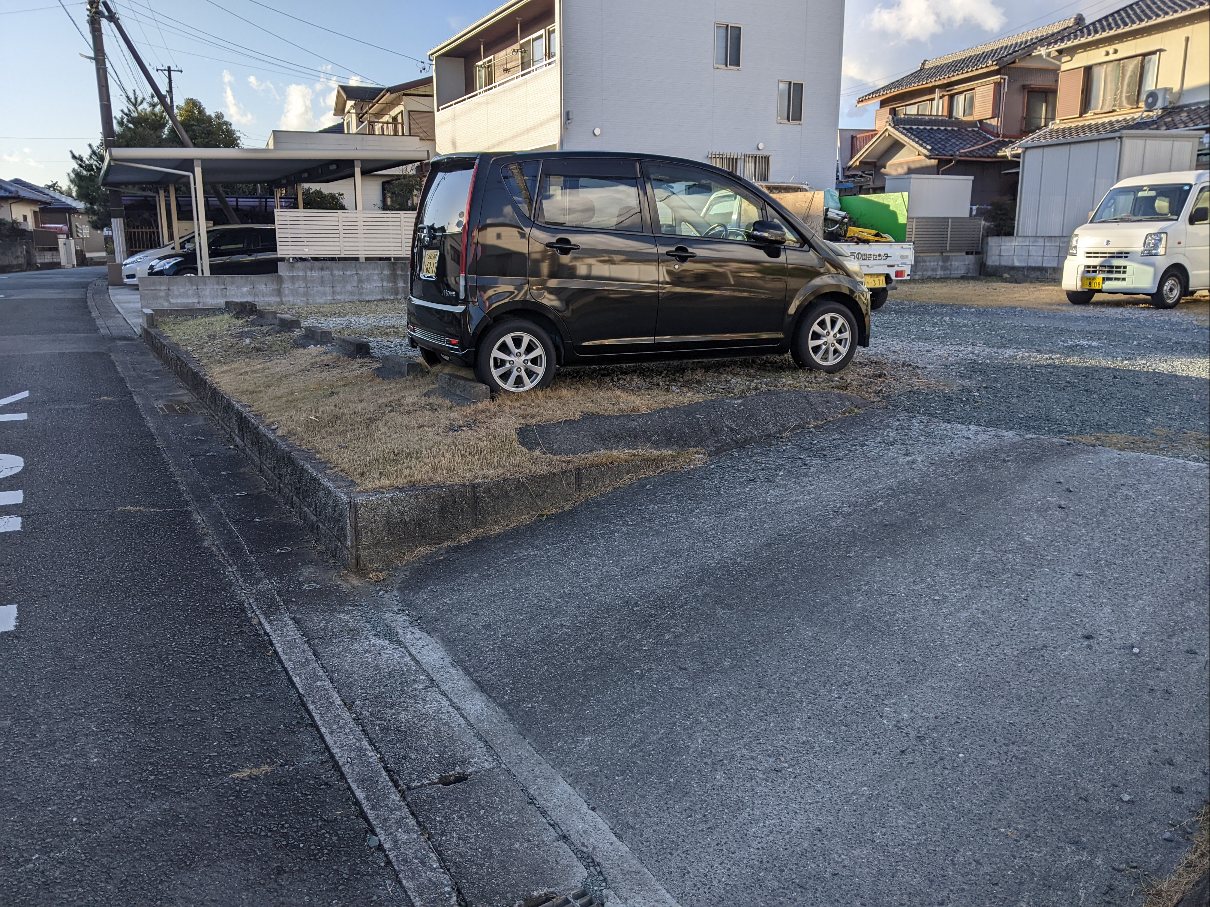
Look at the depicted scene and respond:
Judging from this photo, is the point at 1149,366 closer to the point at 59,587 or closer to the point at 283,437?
the point at 283,437

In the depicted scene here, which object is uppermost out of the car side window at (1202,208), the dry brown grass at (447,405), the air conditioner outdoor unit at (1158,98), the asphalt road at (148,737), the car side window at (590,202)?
the air conditioner outdoor unit at (1158,98)

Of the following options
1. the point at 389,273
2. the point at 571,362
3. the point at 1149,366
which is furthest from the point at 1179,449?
the point at 389,273

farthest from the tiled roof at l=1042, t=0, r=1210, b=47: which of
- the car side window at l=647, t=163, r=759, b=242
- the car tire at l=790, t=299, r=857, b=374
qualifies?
the car side window at l=647, t=163, r=759, b=242

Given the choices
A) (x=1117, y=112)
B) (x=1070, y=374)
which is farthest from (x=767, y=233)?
(x=1117, y=112)

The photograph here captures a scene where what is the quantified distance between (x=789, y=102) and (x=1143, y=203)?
38.5ft

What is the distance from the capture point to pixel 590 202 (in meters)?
6.85

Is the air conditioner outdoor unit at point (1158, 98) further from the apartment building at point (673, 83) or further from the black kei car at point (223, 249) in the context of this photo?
the black kei car at point (223, 249)

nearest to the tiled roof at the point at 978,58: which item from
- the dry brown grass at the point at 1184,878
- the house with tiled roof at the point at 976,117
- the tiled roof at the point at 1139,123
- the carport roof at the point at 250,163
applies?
the house with tiled roof at the point at 976,117

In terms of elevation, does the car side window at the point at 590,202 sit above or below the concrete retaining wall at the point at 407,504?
above

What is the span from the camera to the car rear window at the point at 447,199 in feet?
21.8

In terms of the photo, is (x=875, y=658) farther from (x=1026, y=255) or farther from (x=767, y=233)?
(x=1026, y=255)

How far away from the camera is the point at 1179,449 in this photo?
578 cm

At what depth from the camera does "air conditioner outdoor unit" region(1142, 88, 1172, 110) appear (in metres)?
23.4

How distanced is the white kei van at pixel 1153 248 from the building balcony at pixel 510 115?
12523 mm
